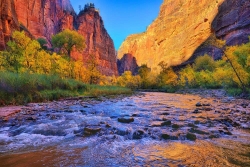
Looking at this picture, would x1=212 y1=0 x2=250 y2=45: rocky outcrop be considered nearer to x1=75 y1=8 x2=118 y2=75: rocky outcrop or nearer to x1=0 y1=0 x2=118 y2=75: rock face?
x1=75 y1=8 x2=118 y2=75: rocky outcrop

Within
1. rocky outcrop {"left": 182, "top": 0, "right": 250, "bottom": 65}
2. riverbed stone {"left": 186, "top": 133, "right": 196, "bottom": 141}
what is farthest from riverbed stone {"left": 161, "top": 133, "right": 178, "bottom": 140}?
rocky outcrop {"left": 182, "top": 0, "right": 250, "bottom": 65}

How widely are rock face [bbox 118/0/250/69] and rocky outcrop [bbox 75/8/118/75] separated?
36.1 metres

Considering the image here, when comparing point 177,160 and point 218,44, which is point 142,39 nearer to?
point 218,44

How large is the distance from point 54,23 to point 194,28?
6637 cm

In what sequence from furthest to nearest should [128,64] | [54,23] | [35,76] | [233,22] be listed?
1. [128,64]
2. [54,23]
3. [233,22]
4. [35,76]

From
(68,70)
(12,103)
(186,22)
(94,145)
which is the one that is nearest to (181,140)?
(94,145)

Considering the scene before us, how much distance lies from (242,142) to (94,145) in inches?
138

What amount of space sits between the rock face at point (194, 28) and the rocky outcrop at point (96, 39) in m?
36.1

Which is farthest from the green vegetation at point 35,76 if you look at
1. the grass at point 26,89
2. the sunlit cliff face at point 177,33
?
the sunlit cliff face at point 177,33

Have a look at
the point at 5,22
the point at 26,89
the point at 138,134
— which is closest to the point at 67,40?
the point at 5,22

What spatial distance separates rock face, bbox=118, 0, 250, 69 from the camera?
186ft

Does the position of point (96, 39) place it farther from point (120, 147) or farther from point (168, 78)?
point (120, 147)

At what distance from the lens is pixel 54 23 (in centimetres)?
7769

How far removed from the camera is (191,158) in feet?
10.6
